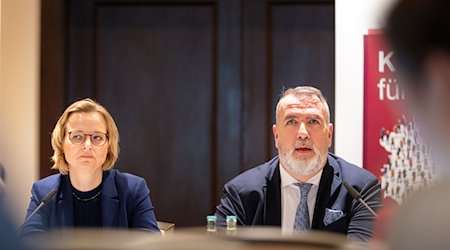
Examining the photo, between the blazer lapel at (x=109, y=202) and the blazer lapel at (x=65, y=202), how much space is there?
4.9 inches

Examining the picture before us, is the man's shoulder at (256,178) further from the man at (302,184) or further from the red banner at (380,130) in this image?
the red banner at (380,130)

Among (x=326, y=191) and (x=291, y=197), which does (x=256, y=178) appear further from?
(x=326, y=191)

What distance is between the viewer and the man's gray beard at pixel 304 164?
2676 mm

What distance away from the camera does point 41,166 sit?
12.6 ft

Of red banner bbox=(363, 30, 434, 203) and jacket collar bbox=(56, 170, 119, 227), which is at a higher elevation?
red banner bbox=(363, 30, 434, 203)

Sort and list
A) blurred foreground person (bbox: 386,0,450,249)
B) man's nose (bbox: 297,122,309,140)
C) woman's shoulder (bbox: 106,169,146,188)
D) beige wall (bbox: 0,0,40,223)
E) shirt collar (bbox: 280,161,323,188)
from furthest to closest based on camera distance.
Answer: beige wall (bbox: 0,0,40,223) → woman's shoulder (bbox: 106,169,146,188) → man's nose (bbox: 297,122,309,140) → shirt collar (bbox: 280,161,323,188) → blurred foreground person (bbox: 386,0,450,249)

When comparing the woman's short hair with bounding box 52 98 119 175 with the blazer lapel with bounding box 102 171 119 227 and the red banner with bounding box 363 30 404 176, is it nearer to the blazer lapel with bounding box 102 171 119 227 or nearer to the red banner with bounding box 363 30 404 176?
the blazer lapel with bounding box 102 171 119 227

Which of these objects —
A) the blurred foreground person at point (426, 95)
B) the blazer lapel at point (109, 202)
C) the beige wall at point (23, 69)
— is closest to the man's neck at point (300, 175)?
the blazer lapel at point (109, 202)

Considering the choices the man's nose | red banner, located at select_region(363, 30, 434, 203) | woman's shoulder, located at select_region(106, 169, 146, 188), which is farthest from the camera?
red banner, located at select_region(363, 30, 434, 203)

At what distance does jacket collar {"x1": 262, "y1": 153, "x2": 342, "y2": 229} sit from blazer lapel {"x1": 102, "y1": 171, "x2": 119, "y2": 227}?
0.58 m

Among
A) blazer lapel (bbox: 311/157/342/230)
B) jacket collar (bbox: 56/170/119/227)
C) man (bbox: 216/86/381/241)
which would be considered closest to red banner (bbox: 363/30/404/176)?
man (bbox: 216/86/381/241)

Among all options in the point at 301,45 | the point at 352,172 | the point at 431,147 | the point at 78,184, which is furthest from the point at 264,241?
the point at 301,45

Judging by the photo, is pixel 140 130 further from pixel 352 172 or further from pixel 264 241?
pixel 264 241

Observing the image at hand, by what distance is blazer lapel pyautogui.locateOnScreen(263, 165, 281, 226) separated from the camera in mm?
2566
